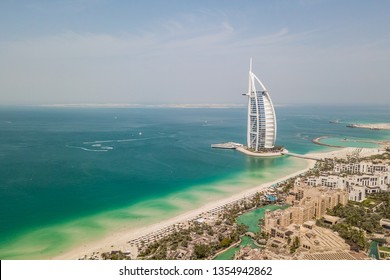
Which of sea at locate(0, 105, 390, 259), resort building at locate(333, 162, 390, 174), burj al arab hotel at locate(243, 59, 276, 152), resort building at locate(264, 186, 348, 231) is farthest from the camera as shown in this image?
burj al arab hotel at locate(243, 59, 276, 152)

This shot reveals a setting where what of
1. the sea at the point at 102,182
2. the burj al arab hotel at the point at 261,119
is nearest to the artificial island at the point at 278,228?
the sea at the point at 102,182

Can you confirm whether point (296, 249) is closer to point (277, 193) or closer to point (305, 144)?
point (277, 193)

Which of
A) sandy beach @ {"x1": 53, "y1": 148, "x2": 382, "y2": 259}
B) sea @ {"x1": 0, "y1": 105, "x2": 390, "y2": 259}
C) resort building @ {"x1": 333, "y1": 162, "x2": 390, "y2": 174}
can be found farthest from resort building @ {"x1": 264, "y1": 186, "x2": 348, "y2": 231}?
resort building @ {"x1": 333, "y1": 162, "x2": 390, "y2": 174}

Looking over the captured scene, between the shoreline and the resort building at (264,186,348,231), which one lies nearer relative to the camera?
the shoreline

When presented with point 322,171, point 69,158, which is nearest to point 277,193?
point 322,171

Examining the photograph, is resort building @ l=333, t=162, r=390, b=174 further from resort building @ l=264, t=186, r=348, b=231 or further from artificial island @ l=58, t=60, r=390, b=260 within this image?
resort building @ l=264, t=186, r=348, b=231

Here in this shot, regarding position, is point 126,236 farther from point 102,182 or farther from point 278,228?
point 102,182

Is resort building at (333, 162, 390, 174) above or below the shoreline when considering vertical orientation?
above

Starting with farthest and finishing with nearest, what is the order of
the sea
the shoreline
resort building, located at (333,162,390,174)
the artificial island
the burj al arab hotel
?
the burj al arab hotel, resort building, located at (333,162,390,174), the sea, the shoreline, the artificial island

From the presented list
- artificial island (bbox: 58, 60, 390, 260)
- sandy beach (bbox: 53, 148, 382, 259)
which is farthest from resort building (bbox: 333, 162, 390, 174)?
sandy beach (bbox: 53, 148, 382, 259)
